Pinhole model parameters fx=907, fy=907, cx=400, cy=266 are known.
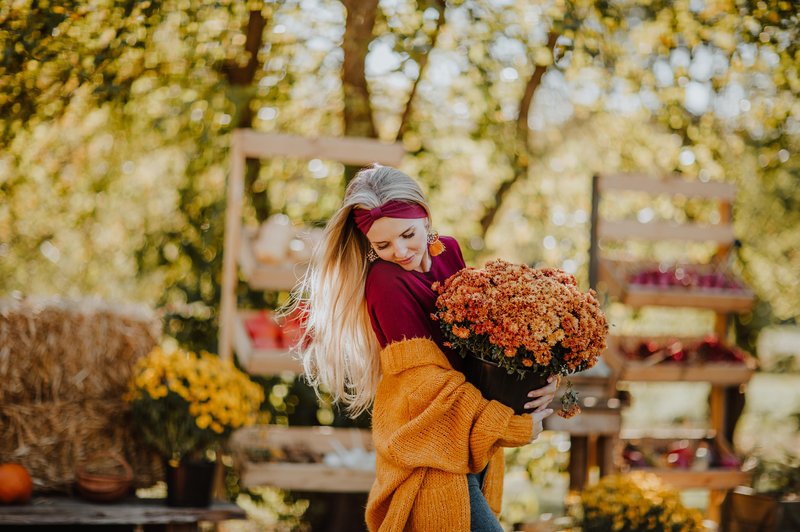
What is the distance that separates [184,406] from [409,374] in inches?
79.6

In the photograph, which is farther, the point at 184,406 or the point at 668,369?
the point at 668,369

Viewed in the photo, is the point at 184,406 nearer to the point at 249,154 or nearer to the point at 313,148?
the point at 249,154

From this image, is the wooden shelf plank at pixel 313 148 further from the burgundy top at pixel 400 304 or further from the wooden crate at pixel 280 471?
the burgundy top at pixel 400 304

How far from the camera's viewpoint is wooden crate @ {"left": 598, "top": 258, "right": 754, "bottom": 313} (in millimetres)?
5152

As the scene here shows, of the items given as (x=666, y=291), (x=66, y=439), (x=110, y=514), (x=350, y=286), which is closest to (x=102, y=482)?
(x=110, y=514)

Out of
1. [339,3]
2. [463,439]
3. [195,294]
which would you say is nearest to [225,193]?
[195,294]

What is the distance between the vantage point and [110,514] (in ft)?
13.6

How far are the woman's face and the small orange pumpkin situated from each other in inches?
96.6

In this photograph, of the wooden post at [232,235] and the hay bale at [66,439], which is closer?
the hay bale at [66,439]

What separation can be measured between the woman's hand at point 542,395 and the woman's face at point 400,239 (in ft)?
1.68

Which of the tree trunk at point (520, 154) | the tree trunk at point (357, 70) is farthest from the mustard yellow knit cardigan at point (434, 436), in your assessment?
the tree trunk at point (520, 154)

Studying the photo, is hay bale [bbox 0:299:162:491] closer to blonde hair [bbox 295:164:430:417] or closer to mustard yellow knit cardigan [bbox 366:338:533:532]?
blonde hair [bbox 295:164:430:417]

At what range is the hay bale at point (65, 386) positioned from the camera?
446 cm

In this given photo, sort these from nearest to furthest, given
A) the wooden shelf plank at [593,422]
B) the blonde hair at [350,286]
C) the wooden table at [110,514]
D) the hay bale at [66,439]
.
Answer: the blonde hair at [350,286] < the wooden table at [110,514] < the hay bale at [66,439] < the wooden shelf plank at [593,422]
